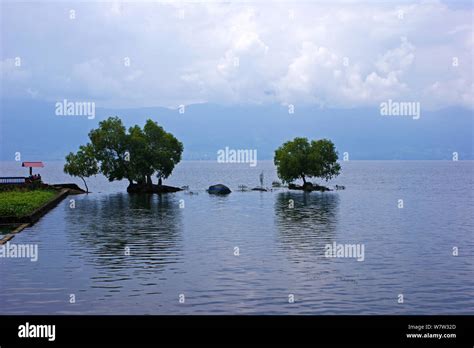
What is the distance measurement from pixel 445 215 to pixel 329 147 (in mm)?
65473

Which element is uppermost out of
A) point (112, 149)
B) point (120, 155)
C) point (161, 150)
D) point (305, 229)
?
point (112, 149)

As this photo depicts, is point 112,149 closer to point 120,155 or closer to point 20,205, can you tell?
point 120,155

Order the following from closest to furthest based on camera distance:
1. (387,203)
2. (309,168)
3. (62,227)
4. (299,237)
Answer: (299,237) → (62,227) → (387,203) → (309,168)

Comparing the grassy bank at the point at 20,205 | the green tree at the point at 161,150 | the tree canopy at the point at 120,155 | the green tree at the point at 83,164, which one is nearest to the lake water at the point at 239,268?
the grassy bank at the point at 20,205

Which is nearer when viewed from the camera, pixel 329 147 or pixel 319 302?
pixel 319 302

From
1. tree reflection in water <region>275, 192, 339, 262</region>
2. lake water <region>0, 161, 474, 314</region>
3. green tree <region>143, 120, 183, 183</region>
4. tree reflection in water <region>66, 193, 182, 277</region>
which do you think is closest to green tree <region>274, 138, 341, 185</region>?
green tree <region>143, 120, 183, 183</region>

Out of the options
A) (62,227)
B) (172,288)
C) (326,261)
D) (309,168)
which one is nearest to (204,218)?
(62,227)

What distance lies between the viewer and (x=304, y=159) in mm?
130250

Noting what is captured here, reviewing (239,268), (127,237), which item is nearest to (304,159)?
(127,237)

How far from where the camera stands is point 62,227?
54250 mm

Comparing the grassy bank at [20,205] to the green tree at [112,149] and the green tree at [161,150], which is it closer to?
the green tree at [112,149]

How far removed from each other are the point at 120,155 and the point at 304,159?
36660 mm

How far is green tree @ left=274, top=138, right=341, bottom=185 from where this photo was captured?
5113 inches

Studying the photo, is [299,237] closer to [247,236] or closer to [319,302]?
[247,236]
